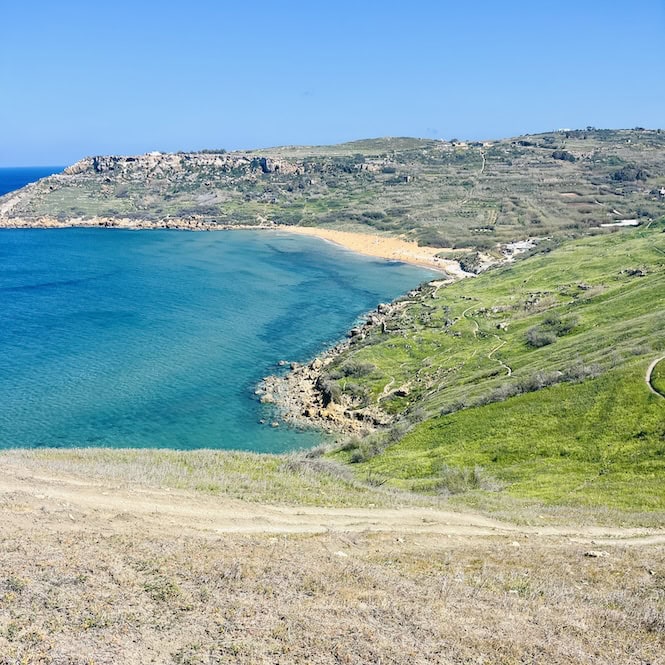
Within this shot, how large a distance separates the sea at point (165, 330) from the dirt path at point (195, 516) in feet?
94.4

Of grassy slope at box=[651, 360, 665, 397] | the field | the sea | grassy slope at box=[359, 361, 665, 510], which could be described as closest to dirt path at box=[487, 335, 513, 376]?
the field

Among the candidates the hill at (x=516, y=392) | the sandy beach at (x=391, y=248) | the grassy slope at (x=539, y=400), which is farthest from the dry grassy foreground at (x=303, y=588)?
the sandy beach at (x=391, y=248)

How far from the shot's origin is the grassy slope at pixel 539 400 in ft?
117

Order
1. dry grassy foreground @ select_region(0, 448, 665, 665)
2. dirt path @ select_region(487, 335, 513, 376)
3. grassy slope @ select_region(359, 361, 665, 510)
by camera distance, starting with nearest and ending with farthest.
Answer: dry grassy foreground @ select_region(0, 448, 665, 665), grassy slope @ select_region(359, 361, 665, 510), dirt path @ select_region(487, 335, 513, 376)

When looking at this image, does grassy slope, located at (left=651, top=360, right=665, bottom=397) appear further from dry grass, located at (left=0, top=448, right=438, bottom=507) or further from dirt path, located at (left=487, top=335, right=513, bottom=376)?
dry grass, located at (left=0, top=448, right=438, bottom=507)

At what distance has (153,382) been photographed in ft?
239

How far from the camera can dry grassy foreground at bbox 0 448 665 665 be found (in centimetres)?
1496

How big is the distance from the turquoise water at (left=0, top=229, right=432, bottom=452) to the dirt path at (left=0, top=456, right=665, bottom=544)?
95.9 ft

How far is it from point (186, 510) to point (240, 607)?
1026 centimetres

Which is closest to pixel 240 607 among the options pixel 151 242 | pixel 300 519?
pixel 300 519

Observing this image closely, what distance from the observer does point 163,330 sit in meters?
95.2

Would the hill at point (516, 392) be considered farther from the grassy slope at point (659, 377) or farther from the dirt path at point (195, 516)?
the dirt path at point (195, 516)

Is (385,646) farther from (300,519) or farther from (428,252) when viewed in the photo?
(428,252)

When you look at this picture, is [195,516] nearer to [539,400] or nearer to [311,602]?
[311,602]
